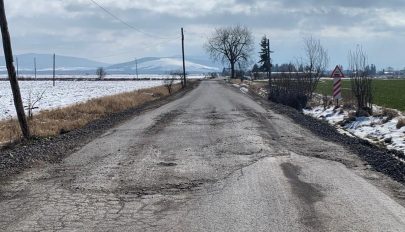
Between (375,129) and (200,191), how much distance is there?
358 inches

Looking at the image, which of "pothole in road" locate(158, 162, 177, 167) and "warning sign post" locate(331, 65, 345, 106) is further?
"warning sign post" locate(331, 65, 345, 106)

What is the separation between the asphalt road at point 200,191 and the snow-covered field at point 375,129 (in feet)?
5.36

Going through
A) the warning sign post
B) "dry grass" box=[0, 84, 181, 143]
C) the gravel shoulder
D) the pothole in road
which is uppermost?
the warning sign post

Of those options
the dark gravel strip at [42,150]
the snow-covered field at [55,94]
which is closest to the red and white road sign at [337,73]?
the dark gravel strip at [42,150]

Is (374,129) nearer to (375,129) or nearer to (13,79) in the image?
(375,129)

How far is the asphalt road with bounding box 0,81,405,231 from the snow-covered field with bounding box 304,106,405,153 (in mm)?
1634

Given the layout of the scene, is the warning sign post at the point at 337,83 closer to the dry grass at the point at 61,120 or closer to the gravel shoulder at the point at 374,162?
the gravel shoulder at the point at 374,162

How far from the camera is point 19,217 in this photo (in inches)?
230

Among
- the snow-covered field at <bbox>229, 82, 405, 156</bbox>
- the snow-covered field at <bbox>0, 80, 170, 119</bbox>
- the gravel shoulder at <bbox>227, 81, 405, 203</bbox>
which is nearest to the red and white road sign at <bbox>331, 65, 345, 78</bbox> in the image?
the snow-covered field at <bbox>229, 82, 405, 156</bbox>

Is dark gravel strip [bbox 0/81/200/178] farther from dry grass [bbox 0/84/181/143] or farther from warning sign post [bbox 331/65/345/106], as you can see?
warning sign post [bbox 331/65/345/106]

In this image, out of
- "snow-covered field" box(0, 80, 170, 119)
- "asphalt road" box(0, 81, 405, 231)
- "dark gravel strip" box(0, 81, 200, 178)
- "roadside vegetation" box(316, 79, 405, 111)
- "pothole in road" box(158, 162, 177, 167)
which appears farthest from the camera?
"snow-covered field" box(0, 80, 170, 119)

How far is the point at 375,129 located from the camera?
47.7ft

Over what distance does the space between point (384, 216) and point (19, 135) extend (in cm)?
1093

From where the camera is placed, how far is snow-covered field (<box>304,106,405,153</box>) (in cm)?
1205
